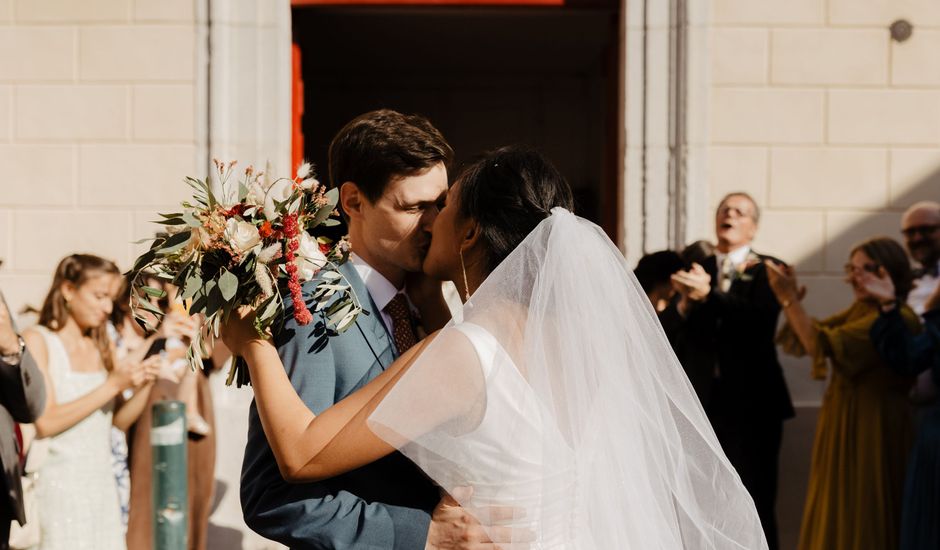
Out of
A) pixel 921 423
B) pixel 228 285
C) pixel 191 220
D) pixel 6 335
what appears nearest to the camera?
pixel 228 285

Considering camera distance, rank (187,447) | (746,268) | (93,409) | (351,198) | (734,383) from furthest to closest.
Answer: (746,268) < (187,447) < (734,383) < (93,409) < (351,198)

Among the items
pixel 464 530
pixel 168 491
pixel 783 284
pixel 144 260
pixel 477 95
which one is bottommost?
pixel 168 491

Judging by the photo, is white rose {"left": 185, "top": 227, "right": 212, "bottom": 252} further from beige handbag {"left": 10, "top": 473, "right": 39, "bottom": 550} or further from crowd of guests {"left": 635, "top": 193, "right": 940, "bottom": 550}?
crowd of guests {"left": 635, "top": 193, "right": 940, "bottom": 550}

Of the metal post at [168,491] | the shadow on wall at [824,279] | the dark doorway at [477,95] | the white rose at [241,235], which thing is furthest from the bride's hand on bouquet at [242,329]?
the dark doorway at [477,95]

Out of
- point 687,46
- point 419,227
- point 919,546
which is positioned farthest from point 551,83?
point 419,227

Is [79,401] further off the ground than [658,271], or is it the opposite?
[658,271]

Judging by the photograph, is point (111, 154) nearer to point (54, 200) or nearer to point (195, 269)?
point (54, 200)

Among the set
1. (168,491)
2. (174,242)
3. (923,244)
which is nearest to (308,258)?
(174,242)

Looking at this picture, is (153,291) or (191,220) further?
(153,291)

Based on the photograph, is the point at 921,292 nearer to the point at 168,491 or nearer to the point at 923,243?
the point at 923,243

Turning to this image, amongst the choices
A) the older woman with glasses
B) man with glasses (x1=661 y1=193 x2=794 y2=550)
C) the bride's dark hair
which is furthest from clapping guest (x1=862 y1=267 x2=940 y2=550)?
the bride's dark hair

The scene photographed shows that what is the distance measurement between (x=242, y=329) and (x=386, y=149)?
619mm

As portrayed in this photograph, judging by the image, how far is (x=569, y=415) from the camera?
2754 mm

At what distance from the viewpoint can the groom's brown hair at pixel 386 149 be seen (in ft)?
9.54
